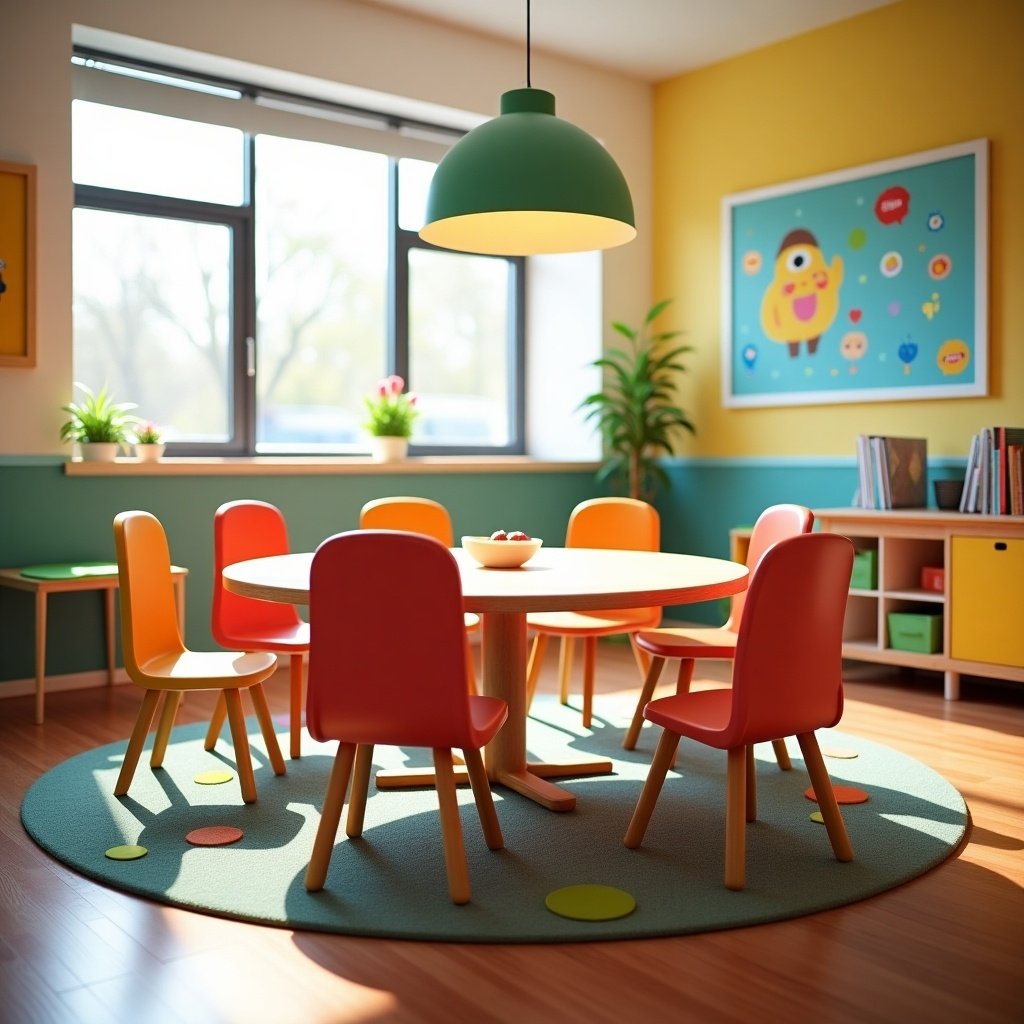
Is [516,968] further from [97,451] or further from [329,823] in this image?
[97,451]

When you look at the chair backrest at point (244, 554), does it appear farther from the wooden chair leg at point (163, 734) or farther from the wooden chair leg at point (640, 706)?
the wooden chair leg at point (640, 706)

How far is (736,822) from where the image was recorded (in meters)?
2.48

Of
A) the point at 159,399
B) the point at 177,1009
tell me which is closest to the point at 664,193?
the point at 159,399

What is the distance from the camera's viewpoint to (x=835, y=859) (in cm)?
264

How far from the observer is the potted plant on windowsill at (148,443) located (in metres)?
4.67

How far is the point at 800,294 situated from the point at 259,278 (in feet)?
8.21

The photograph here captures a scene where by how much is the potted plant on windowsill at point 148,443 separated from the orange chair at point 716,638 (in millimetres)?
2220

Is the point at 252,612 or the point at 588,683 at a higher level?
the point at 252,612

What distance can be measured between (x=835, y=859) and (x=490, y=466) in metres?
3.37

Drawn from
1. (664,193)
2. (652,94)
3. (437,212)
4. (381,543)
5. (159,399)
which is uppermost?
(652,94)

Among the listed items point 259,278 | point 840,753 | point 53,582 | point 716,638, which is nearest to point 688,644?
point 716,638

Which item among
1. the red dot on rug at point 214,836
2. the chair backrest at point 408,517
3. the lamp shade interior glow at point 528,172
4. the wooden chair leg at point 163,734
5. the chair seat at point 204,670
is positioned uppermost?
the lamp shade interior glow at point 528,172

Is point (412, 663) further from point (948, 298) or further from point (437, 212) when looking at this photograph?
point (948, 298)

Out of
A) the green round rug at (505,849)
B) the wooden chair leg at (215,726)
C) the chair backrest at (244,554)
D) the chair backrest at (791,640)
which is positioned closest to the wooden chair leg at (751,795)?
the green round rug at (505,849)
